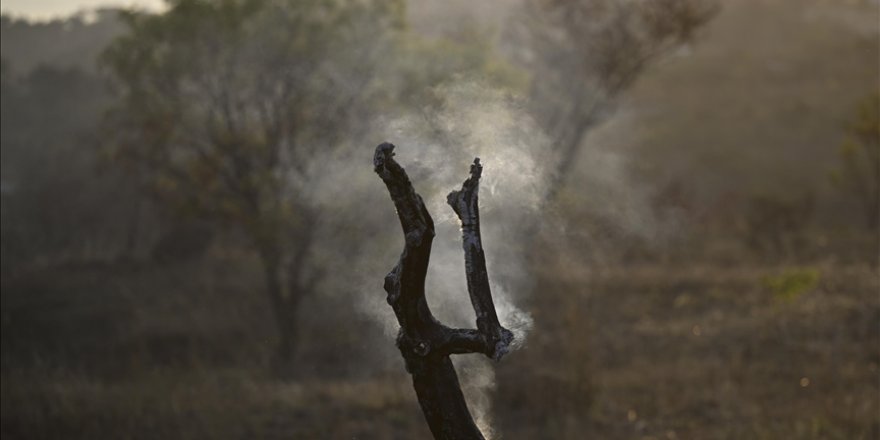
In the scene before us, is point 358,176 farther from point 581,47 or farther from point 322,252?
point 581,47

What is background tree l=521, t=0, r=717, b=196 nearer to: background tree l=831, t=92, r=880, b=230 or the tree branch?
background tree l=831, t=92, r=880, b=230

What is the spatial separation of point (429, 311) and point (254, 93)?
1199 centimetres

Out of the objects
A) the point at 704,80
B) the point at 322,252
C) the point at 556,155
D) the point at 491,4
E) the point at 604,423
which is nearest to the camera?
the point at 604,423

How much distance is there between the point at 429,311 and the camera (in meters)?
3.42

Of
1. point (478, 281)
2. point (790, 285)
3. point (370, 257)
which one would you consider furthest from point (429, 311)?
point (790, 285)

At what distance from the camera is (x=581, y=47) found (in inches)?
957

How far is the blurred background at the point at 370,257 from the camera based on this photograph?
1008cm

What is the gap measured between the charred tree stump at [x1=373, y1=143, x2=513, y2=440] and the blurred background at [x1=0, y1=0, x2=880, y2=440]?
27cm

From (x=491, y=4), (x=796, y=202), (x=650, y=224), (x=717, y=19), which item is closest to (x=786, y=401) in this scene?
(x=650, y=224)

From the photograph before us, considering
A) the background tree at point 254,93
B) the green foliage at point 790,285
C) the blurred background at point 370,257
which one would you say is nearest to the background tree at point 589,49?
the blurred background at point 370,257

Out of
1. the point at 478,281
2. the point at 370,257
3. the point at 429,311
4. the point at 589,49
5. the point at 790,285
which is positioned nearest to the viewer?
the point at 478,281

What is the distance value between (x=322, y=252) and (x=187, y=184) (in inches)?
107

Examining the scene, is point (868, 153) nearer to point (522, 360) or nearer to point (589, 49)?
point (589, 49)

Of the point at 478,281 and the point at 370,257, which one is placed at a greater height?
the point at 370,257
